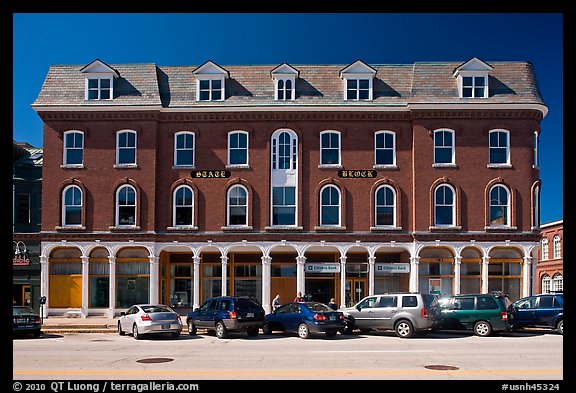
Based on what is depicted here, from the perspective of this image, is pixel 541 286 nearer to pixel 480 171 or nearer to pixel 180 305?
pixel 480 171

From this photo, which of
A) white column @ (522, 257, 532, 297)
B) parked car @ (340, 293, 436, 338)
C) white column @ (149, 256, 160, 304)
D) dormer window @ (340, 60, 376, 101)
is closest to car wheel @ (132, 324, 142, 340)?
parked car @ (340, 293, 436, 338)

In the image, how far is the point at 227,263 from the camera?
35.2 meters

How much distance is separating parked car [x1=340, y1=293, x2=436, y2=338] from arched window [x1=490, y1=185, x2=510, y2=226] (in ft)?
36.2

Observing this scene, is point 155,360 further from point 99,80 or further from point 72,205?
point 99,80

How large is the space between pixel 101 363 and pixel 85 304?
19.4 m

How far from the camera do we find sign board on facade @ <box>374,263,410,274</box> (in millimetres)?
33781

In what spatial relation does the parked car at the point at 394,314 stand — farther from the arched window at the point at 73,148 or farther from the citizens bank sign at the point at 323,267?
the arched window at the point at 73,148

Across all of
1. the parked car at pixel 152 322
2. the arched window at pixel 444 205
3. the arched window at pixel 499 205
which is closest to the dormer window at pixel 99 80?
the parked car at pixel 152 322

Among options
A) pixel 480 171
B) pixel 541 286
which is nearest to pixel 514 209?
pixel 480 171

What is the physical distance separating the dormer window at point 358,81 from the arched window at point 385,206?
5.24m

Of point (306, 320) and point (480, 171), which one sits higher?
point (480, 171)

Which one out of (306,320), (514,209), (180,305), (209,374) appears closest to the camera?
(209,374)

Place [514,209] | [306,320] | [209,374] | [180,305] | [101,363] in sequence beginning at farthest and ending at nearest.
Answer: [180,305] → [514,209] → [306,320] → [101,363] → [209,374]
